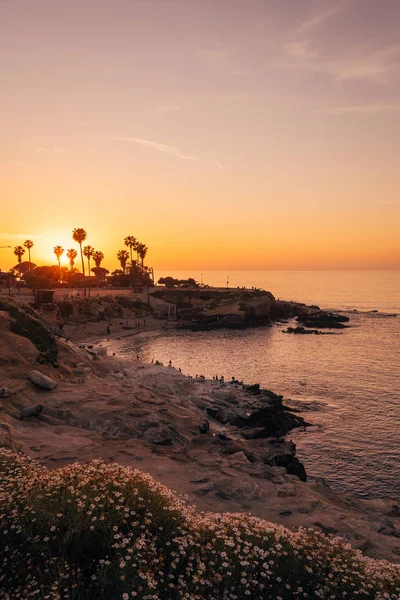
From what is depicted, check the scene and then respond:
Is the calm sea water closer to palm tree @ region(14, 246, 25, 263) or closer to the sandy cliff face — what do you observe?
the sandy cliff face

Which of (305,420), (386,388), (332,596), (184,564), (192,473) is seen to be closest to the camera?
(332,596)

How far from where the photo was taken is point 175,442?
23000mm

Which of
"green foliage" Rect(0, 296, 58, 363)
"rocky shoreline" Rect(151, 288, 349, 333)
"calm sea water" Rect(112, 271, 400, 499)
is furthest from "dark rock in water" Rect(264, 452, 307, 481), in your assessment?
"rocky shoreline" Rect(151, 288, 349, 333)

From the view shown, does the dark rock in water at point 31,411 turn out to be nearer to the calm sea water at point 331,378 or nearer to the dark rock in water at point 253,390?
the calm sea water at point 331,378

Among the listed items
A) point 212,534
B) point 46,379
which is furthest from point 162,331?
point 212,534

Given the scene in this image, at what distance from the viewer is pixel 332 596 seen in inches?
293

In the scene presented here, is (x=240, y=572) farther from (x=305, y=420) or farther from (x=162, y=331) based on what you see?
(x=162, y=331)

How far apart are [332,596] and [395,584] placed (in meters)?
1.40

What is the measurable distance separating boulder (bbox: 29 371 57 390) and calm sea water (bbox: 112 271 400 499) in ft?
60.5

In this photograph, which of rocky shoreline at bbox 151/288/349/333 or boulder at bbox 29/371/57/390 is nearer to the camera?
boulder at bbox 29/371/57/390

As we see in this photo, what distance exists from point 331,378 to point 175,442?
38.2 meters

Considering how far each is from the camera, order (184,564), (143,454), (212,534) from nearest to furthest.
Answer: (184,564), (212,534), (143,454)

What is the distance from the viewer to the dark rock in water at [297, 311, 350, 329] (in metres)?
110

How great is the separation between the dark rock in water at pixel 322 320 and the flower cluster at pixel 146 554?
346 ft
